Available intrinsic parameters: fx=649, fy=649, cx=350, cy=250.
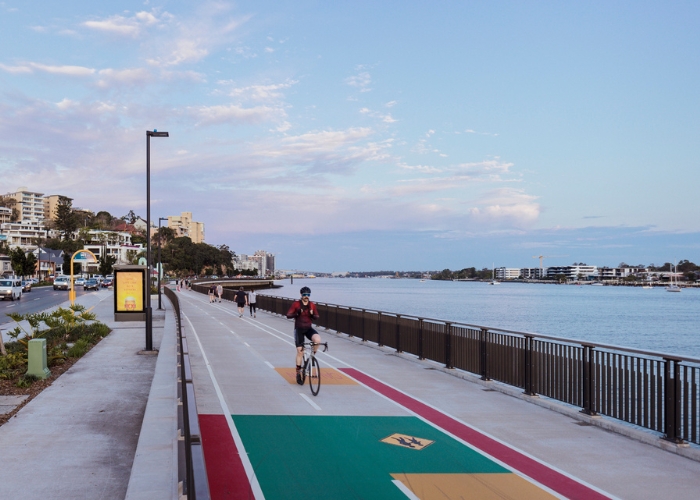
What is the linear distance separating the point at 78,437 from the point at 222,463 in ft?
8.71

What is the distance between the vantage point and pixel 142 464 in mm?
7418

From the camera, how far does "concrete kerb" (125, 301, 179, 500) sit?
6.59 meters

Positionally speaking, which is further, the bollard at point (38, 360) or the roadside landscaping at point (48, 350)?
the bollard at point (38, 360)

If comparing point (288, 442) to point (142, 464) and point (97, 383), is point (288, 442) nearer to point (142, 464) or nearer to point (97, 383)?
point (142, 464)

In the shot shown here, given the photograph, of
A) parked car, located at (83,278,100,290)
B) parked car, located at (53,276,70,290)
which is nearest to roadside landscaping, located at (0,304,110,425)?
parked car, located at (53,276,70,290)

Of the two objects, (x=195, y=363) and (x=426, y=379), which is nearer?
(x=426, y=379)

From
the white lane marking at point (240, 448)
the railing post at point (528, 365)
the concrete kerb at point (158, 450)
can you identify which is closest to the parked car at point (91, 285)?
the white lane marking at point (240, 448)

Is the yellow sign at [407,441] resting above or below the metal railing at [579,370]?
below

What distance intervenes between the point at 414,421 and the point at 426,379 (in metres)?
4.46

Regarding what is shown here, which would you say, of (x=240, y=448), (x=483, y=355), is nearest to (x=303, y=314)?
(x=483, y=355)

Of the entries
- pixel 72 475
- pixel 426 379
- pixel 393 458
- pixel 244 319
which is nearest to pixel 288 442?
pixel 393 458

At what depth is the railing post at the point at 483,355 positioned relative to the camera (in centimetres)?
1391

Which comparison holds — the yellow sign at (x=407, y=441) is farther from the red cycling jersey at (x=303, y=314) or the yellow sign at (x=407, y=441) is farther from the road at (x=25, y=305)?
the road at (x=25, y=305)

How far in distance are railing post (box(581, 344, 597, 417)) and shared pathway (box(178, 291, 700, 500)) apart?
32cm
